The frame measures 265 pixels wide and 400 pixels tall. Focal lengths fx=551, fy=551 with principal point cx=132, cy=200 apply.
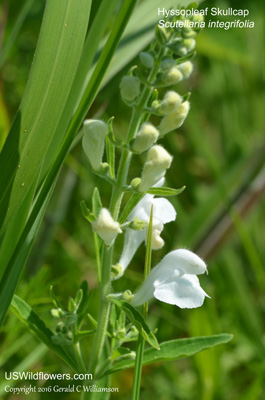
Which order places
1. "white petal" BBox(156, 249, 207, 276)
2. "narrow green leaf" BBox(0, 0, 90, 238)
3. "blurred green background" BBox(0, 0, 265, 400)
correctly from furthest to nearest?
"blurred green background" BBox(0, 0, 265, 400) < "white petal" BBox(156, 249, 207, 276) < "narrow green leaf" BBox(0, 0, 90, 238)

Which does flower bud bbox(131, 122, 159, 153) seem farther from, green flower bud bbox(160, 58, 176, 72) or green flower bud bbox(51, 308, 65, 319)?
green flower bud bbox(51, 308, 65, 319)

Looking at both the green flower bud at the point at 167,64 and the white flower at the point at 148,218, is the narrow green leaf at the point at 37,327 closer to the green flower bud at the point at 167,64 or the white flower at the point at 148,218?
the white flower at the point at 148,218

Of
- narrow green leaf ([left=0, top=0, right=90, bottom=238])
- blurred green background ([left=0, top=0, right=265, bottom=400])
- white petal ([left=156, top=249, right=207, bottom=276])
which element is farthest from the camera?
blurred green background ([left=0, top=0, right=265, bottom=400])

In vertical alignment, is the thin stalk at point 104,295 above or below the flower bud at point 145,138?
below

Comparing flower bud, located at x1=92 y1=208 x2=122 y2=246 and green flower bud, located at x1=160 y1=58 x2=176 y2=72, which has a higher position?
green flower bud, located at x1=160 y1=58 x2=176 y2=72

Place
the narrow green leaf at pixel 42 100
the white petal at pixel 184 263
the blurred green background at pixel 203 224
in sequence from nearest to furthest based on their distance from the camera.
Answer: the narrow green leaf at pixel 42 100, the white petal at pixel 184 263, the blurred green background at pixel 203 224

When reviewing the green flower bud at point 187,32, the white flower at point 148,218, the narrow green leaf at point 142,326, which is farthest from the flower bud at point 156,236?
the green flower bud at point 187,32

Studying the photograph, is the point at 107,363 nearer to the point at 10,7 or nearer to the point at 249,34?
the point at 10,7

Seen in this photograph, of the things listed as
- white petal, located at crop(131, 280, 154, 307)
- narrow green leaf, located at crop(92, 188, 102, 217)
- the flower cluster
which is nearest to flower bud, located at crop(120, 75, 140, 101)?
the flower cluster
